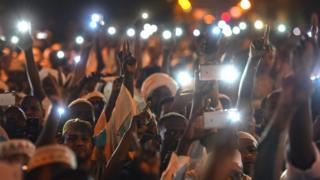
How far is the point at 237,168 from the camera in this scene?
16.4 feet

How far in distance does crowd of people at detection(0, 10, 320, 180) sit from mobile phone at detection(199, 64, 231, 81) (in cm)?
5

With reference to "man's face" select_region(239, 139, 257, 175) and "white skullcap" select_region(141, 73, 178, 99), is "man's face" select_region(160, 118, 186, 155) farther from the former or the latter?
"white skullcap" select_region(141, 73, 178, 99)

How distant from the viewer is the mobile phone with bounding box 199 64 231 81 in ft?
19.4

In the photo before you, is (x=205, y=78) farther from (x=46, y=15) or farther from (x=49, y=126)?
(x=46, y=15)

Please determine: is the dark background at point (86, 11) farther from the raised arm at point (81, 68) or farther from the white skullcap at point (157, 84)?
the white skullcap at point (157, 84)

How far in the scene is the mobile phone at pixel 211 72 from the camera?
5904mm

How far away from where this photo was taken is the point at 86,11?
25.2 m

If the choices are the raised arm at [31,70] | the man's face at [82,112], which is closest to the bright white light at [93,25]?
the raised arm at [31,70]

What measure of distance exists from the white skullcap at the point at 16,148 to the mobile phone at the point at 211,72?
1.74 metres

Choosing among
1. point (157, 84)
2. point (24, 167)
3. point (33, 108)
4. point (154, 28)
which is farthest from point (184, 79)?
point (24, 167)

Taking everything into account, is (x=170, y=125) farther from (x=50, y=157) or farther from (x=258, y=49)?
(x=50, y=157)

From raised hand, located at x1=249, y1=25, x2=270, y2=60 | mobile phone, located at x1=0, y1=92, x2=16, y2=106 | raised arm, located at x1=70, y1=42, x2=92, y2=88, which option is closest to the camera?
mobile phone, located at x1=0, y1=92, x2=16, y2=106

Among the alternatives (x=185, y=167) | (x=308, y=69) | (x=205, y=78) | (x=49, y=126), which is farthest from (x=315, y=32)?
(x=49, y=126)

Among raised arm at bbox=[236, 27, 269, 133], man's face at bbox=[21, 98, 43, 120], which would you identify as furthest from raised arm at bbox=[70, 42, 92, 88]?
raised arm at bbox=[236, 27, 269, 133]
